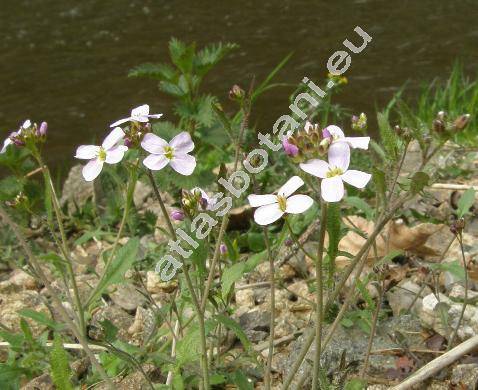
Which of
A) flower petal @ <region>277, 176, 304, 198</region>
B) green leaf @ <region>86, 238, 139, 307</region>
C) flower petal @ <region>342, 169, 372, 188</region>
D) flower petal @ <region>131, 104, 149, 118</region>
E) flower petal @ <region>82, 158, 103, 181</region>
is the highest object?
flower petal @ <region>131, 104, 149, 118</region>

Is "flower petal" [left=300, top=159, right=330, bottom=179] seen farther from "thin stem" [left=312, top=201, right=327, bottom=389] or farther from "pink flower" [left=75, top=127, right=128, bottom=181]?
"pink flower" [left=75, top=127, right=128, bottom=181]

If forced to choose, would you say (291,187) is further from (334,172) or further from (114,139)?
(114,139)

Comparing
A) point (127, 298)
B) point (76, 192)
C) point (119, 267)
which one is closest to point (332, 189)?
point (119, 267)

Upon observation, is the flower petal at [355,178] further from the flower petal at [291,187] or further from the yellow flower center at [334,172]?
the flower petal at [291,187]

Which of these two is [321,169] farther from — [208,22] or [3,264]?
[208,22]

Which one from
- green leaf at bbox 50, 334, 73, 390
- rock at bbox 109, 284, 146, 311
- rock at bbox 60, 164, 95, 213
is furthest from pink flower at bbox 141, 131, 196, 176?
rock at bbox 60, 164, 95, 213

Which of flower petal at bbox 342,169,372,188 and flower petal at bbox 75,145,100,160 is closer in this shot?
flower petal at bbox 342,169,372,188

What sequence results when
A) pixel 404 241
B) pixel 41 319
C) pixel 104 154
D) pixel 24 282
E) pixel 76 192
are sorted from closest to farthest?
1. pixel 104 154
2. pixel 41 319
3. pixel 404 241
4. pixel 24 282
5. pixel 76 192
